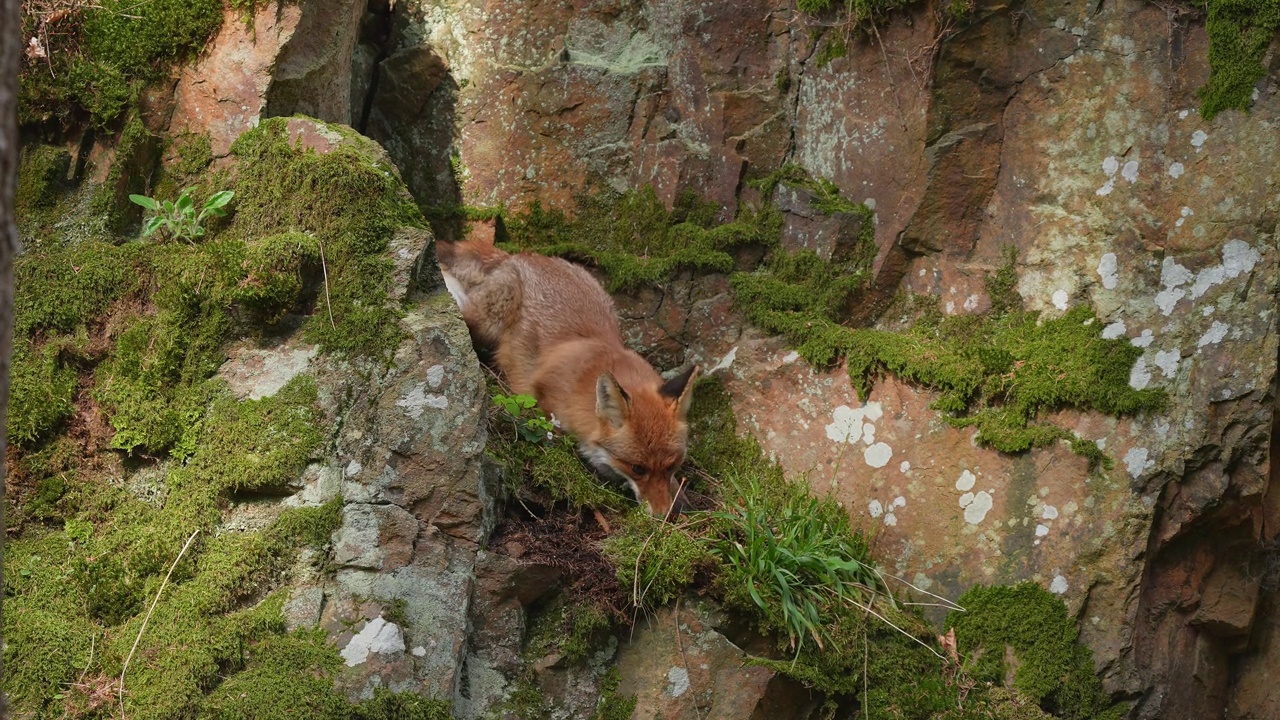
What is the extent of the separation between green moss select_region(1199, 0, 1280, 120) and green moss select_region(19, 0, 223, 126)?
676 centimetres

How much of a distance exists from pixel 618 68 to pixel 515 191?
1.40 meters

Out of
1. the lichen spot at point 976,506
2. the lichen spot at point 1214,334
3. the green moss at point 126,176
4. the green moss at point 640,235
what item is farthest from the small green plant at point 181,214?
the lichen spot at point 1214,334

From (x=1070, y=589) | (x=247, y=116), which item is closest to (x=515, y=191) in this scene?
(x=247, y=116)

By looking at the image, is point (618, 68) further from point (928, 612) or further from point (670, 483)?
point (928, 612)

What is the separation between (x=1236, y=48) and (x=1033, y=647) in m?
4.17

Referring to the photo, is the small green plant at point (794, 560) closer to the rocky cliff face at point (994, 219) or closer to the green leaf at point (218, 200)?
the rocky cliff face at point (994, 219)

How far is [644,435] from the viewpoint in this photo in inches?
281

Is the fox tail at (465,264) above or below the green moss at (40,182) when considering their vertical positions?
below

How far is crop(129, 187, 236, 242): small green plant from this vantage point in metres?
6.08

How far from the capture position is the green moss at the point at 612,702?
565 cm

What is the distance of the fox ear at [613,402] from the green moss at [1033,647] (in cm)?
258

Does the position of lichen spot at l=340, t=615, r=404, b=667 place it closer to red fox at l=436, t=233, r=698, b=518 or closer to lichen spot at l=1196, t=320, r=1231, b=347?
red fox at l=436, t=233, r=698, b=518

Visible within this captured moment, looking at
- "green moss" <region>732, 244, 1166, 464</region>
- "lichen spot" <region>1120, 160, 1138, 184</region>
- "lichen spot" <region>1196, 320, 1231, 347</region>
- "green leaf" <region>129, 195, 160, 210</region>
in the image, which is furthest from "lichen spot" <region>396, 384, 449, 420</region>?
"lichen spot" <region>1120, 160, 1138, 184</region>

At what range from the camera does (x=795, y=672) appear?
5.89 metres
